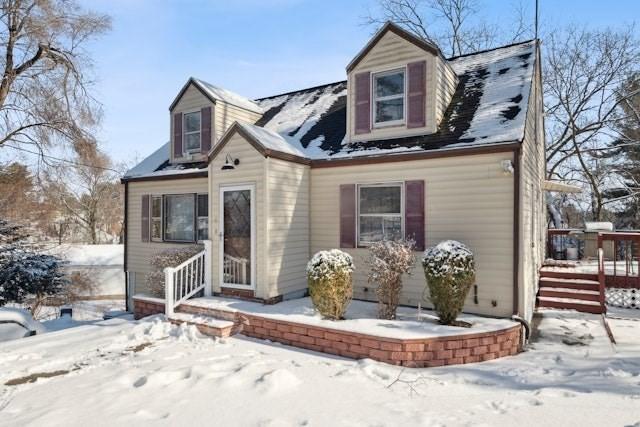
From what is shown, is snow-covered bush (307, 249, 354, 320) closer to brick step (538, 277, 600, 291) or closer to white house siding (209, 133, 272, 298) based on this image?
white house siding (209, 133, 272, 298)

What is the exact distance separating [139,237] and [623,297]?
1245 cm

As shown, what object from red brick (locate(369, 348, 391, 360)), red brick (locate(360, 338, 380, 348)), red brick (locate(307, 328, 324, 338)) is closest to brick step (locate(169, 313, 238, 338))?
red brick (locate(307, 328, 324, 338))

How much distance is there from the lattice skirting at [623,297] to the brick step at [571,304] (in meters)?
1.11

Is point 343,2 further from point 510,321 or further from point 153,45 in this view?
point 510,321

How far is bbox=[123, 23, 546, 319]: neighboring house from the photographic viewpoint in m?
6.46

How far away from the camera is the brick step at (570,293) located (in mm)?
8377

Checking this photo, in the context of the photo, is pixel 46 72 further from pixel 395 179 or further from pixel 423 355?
pixel 423 355

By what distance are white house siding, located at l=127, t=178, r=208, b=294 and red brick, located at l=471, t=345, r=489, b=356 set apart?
300 inches

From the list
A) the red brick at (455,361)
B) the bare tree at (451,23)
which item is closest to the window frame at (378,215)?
the red brick at (455,361)

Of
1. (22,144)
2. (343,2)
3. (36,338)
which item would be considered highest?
(343,2)

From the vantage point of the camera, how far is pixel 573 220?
31375mm

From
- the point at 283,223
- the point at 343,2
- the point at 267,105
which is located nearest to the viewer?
the point at 283,223

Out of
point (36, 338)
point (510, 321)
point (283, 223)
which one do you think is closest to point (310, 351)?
point (283, 223)

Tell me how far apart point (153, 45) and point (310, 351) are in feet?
34.3
